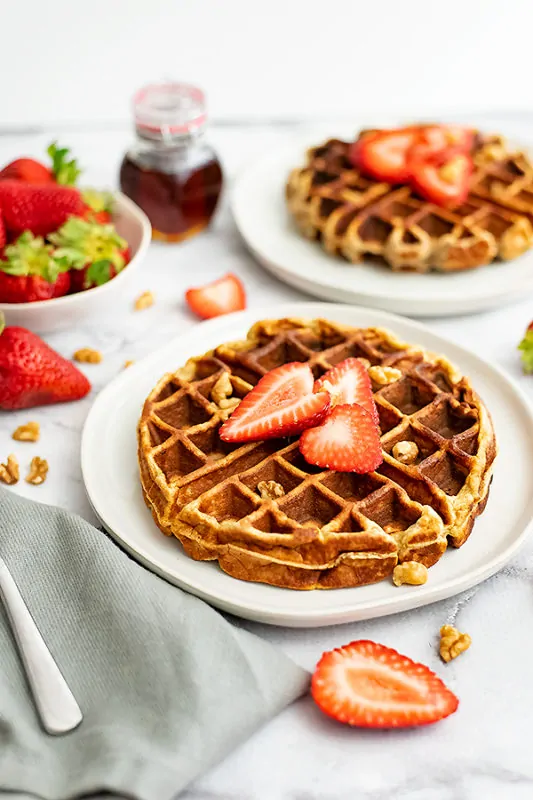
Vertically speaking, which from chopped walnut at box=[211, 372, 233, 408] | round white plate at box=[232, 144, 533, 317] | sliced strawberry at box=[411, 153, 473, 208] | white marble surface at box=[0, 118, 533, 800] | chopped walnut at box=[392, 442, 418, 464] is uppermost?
sliced strawberry at box=[411, 153, 473, 208]

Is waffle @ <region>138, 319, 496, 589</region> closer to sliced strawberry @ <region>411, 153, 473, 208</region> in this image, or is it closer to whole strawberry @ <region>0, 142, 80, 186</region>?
sliced strawberry @ <region>411, 153, 473, 208</region>

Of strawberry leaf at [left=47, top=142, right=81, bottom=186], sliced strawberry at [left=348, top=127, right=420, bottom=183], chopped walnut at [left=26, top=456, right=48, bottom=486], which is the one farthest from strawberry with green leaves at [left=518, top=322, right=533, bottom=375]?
strawberry leaf at [left=47, top=142, right=81, bottom=186]

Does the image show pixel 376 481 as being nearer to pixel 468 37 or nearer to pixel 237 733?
A: pixel 237 733

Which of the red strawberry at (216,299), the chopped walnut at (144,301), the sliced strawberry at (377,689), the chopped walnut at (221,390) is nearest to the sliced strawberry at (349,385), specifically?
the chopped walnut at (221,390)

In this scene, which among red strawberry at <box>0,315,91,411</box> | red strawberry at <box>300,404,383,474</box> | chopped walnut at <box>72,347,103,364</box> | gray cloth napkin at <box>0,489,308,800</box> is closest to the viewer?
gray cloth napkin at <box>0,489,308,800</box>

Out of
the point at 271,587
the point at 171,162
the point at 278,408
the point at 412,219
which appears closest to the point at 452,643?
the point at 271,587

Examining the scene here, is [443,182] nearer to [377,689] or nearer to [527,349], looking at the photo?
[527,349]
